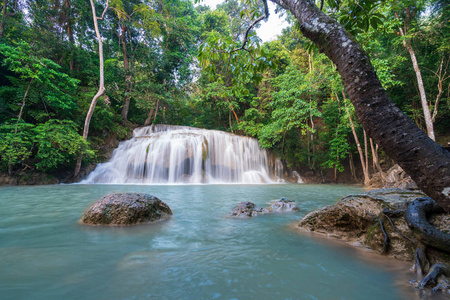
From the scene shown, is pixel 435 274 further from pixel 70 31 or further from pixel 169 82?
pixel 70 31

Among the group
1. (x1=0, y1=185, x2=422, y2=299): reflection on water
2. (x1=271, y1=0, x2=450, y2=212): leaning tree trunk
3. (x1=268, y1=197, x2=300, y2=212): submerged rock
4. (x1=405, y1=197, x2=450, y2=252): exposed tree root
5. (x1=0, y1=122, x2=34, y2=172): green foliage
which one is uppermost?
(x1=0, y1=122, x2=34, y2=172): green foliage

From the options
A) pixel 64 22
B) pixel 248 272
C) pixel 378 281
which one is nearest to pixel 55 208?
pixel 248 272

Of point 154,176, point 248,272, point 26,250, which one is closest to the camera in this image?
point 248,272

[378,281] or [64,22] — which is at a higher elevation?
[64,22]

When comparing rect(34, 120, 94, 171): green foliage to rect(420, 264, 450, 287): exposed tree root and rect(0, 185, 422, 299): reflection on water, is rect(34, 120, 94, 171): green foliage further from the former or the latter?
rect(420, 264, 450, 287): exposed tree root

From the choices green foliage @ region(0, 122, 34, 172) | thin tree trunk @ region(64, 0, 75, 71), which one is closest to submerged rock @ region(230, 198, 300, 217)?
green foliage @ region(0, 122, 34, 172)

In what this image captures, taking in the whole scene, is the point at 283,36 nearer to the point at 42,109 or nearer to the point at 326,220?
the point at 42,109

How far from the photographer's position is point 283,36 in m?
22.7

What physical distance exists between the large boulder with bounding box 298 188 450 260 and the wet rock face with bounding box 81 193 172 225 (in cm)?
280

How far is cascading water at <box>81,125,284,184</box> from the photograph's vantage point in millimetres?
13859

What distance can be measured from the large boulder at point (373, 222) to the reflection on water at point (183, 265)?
321 mm

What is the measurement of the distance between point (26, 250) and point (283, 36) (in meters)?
26.1

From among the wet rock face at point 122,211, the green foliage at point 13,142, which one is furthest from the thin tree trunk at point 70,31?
the wet rock face at point 122,211

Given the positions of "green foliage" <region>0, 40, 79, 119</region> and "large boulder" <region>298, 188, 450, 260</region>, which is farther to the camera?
"green foliage" <region>0, 40, 79, 119</region>
